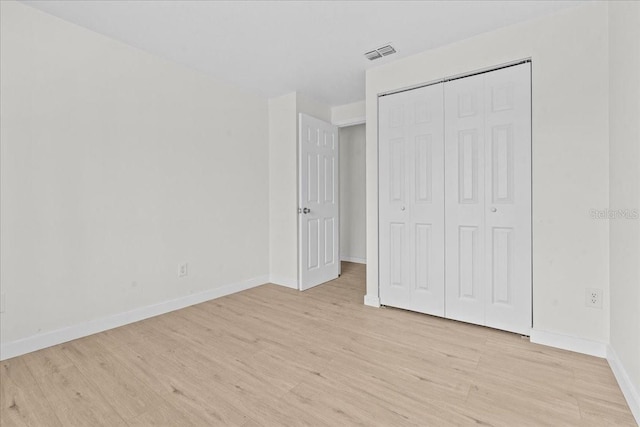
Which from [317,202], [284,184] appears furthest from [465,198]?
[284,184]

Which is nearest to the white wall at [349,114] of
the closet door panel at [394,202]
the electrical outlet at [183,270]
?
the closet door panel at [394,202]

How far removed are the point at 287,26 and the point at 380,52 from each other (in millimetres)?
861

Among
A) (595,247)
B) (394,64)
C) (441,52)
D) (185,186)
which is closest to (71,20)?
(185,186)

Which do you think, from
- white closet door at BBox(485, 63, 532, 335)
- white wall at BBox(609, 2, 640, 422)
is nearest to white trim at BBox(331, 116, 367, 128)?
white closet door at BBox(485, 63, 532, 335)

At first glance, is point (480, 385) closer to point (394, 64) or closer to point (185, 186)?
point (394, 64)

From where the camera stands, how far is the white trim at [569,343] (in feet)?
6.54

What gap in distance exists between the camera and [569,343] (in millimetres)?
2082

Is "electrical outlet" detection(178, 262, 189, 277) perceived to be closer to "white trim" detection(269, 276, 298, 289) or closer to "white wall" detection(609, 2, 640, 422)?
"white trim" detection(269, 276, 298, 289)

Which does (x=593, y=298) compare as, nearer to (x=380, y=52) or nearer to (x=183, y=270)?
(x=380, y=52)

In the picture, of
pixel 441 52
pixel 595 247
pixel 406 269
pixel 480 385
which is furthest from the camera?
pixel 406 269

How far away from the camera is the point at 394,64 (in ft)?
9.32

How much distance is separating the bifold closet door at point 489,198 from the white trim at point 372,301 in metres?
0.64

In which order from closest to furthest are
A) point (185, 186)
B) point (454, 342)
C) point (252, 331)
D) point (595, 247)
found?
point (595, 247) < point (454, 342) < point (252, 331) < point (185, 186)

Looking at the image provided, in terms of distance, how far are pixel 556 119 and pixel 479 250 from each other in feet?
3.54
